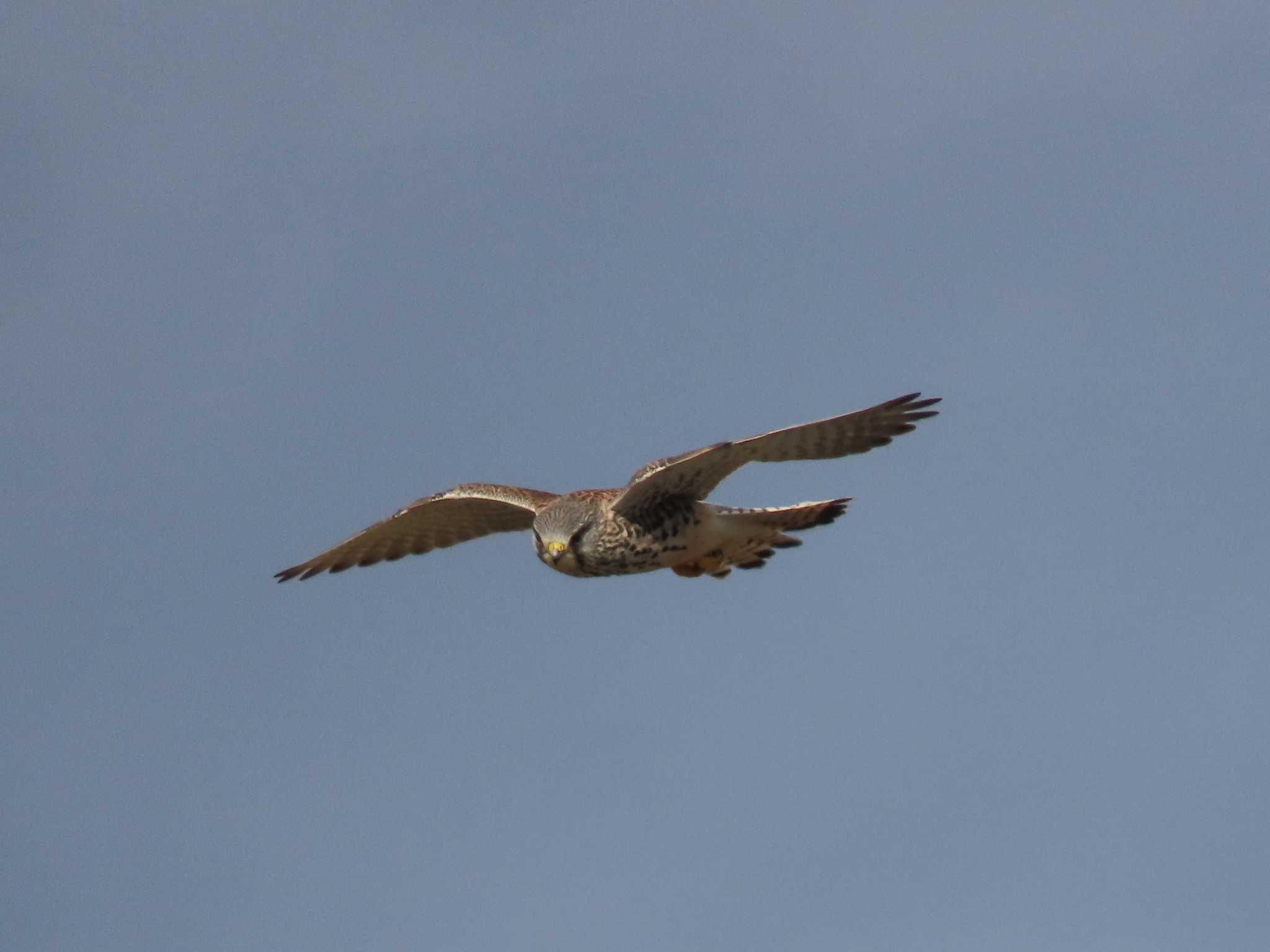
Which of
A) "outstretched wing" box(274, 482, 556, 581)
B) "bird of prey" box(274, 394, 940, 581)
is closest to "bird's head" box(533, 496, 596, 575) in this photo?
"bird of prey" box(274, 394, 940, 581)

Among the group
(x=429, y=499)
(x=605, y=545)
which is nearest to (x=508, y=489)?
(x=429, y=499)

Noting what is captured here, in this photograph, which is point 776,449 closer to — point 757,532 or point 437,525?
point 757,532

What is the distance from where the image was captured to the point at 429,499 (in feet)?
63.4

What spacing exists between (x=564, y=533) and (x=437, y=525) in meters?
3.37

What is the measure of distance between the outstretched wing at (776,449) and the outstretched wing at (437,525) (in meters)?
1.58

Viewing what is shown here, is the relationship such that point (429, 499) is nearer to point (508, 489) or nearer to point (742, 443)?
point (508, 489)

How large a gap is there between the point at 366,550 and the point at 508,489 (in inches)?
90.9

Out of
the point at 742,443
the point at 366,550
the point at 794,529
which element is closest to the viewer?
the point at 742,443

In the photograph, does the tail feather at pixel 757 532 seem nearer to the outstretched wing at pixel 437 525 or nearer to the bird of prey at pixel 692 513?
the bird of prey at pixel 692 513

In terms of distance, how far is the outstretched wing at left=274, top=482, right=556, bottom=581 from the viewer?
19016mm

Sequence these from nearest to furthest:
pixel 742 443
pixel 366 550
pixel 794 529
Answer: pixel 742 443
pixel 794 529
pixel 366 550

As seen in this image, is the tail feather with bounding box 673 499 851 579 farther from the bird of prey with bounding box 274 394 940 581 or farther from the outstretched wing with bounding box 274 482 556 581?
the outstretched wing with bounding box 274 482 556 581

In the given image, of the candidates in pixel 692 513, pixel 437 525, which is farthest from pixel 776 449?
pixel 437 525

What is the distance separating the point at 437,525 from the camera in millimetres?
20172
